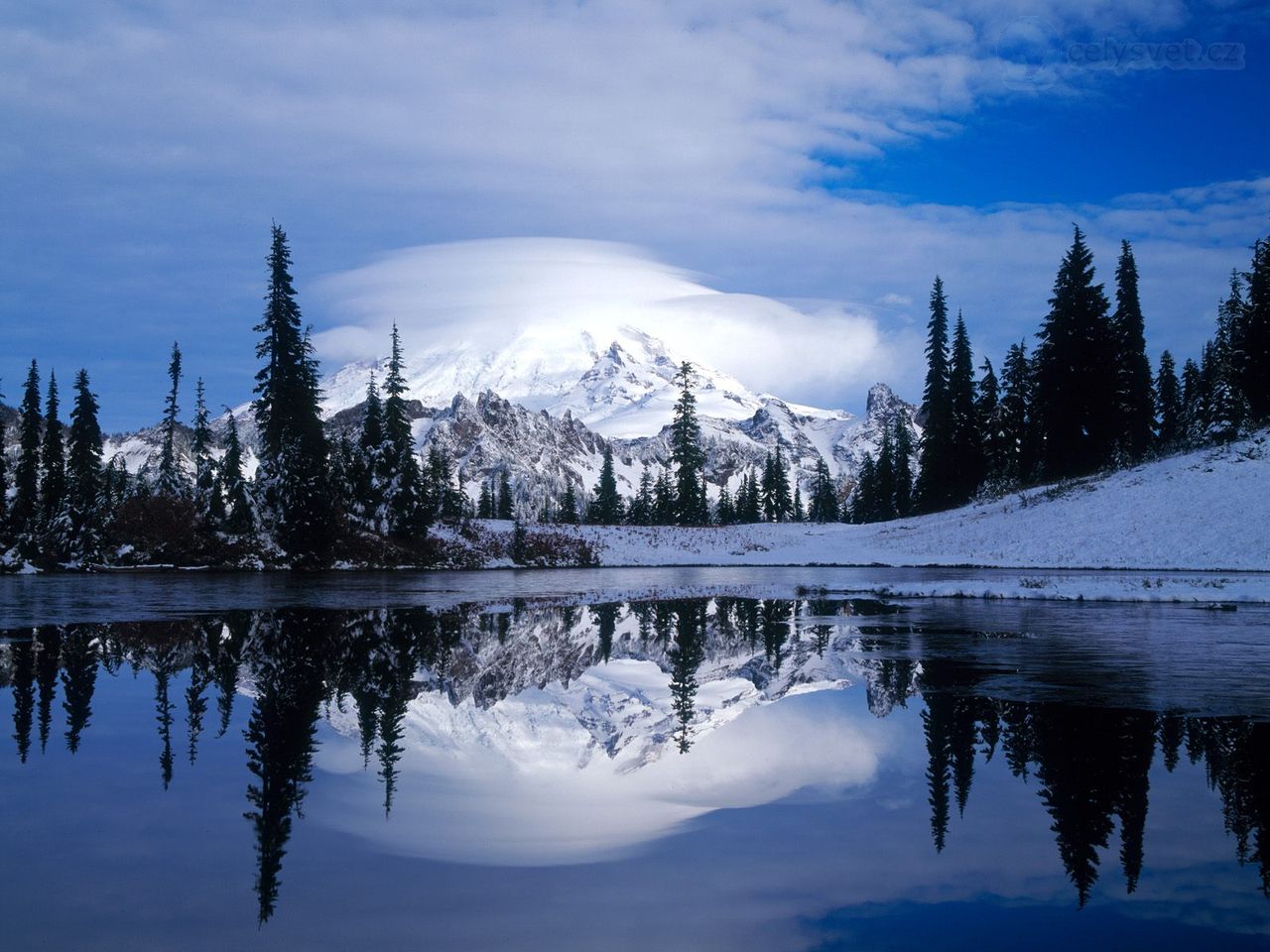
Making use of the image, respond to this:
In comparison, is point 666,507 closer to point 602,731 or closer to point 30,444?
point 30,444

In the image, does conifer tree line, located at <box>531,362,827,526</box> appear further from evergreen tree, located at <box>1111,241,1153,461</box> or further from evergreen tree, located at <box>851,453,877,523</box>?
evergreen tree, located at <box>1111,241,1153,461</box>

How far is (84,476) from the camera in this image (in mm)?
66688

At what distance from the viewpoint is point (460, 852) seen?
23.6 ft

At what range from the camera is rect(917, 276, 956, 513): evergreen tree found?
79.1 metres

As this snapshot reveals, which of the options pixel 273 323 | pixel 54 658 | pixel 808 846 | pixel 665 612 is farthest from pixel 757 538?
pixel 808 846

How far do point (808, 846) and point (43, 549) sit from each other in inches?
2253

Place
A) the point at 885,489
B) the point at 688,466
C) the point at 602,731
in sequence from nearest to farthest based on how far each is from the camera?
the point at 602,731, the point at 688,466, the point at 885,489

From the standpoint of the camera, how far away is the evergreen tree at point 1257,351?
63.3 m

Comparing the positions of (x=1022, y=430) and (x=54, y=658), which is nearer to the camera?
(x=54, y=658)

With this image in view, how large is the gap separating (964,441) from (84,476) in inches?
2703

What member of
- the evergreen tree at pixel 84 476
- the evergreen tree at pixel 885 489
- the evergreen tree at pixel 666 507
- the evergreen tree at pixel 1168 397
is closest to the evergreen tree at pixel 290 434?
the evergreen tree at pixel 84 476

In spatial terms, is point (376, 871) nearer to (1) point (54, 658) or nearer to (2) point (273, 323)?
(1) point (54, 658)

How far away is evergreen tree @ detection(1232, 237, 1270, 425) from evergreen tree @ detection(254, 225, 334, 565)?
197ft

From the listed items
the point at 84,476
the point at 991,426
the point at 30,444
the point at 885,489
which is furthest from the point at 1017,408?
the point at 30,444
